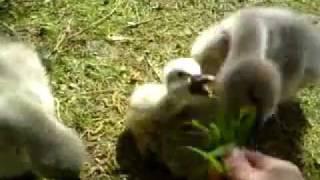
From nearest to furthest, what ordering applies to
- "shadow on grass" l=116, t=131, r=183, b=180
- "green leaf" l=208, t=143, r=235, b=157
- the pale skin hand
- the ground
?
the pale skin hand < "green leaf" l=208, t=143, r=235, b=157 < "shadow on grass" l=116, t=131, r=183, b=180 < the ground

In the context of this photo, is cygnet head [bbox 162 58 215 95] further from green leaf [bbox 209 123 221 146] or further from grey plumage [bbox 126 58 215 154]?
green leaf [bbox 209 123 221 146]

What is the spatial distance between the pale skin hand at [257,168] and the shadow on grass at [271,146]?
0.69m

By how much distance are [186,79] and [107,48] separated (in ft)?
2.25

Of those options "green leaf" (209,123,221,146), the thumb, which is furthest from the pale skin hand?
"green leaf" (209,123,221,146)

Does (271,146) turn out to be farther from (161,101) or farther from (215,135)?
(215,135)

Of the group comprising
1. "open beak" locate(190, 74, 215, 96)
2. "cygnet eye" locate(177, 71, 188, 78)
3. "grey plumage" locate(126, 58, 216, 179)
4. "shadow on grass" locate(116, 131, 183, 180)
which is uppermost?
"cygnet eye" locate(177, 71, 188, 78)

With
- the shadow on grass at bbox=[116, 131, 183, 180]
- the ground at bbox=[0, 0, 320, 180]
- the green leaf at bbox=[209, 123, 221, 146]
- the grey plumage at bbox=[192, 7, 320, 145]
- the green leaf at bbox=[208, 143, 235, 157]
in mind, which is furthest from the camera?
the ground at bbox=[0, 0, 320, 180]

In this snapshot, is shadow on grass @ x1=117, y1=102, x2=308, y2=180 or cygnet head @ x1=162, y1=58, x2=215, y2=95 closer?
cygnet head @ x1=162, y1=58, x2=215, y2=95

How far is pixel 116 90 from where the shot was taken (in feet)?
9.76

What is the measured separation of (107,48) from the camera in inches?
123

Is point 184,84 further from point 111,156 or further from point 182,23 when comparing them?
point 182,23

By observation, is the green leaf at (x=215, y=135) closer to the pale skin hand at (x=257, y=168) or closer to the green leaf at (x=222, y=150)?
the green leaf at (x=222, y=150)

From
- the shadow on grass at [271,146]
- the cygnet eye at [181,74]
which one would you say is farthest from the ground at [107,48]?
the cygnet eye at [181,74]

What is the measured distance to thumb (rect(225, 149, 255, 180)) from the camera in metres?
1.96
